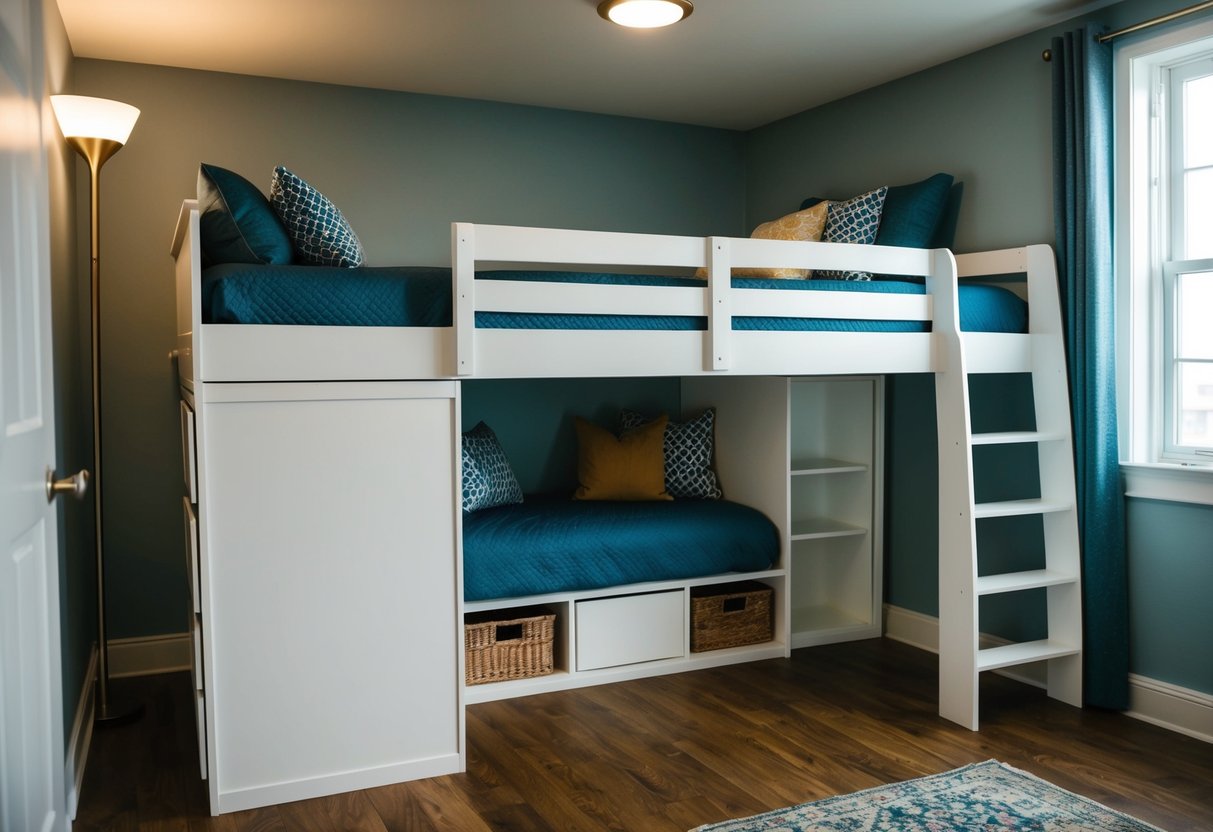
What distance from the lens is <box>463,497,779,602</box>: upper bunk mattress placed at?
10.9 ft

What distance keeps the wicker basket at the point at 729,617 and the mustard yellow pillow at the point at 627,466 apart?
47cm

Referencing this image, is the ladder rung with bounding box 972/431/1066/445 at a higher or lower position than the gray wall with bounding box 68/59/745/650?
lower

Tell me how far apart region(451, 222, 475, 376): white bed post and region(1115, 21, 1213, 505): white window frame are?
2.04 meters

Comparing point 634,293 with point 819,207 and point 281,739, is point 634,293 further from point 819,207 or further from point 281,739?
point 281,739

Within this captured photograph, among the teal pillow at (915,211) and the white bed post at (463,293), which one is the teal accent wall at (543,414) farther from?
the white bed post at (463,293)

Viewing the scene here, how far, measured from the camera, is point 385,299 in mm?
2566

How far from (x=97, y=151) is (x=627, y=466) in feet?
7.15

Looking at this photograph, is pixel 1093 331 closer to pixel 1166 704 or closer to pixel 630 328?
pixel 1166 704

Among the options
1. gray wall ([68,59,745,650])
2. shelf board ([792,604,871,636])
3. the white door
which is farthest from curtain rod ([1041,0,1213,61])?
the white door

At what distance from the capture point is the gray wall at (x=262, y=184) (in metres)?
3.63

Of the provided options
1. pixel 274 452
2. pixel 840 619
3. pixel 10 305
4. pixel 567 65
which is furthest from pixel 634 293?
pixel 840 619

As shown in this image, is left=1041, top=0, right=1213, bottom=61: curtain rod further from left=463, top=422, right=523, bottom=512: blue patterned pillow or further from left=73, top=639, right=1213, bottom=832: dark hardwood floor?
left=463, top=422, right=523, bottom=512: blue patterned pillow

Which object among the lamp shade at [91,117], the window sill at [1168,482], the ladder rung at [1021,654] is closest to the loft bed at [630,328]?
the lamp shade at [91,117]

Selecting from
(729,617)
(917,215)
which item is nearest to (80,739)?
(729,617)
